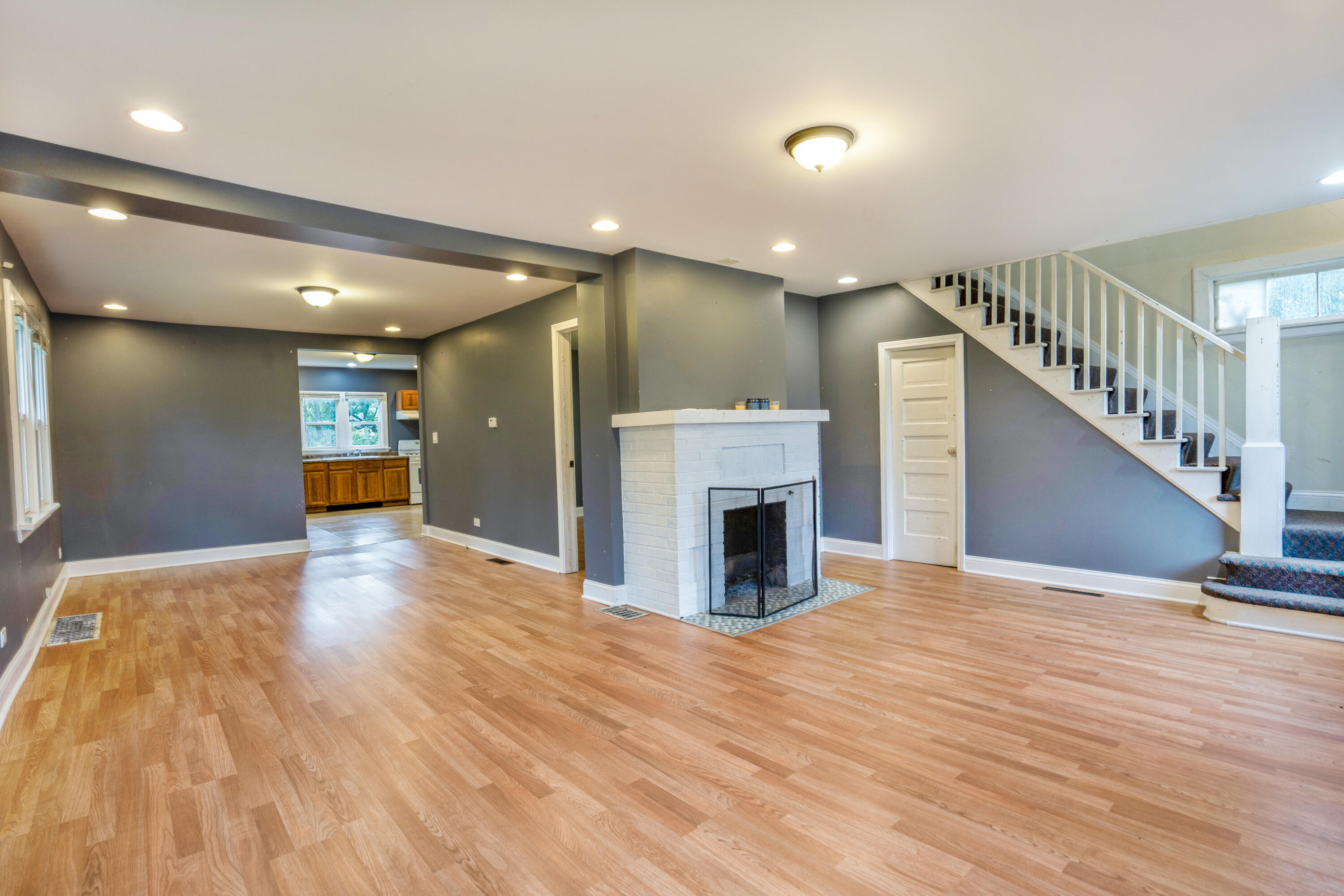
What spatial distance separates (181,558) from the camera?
6434 millimetres

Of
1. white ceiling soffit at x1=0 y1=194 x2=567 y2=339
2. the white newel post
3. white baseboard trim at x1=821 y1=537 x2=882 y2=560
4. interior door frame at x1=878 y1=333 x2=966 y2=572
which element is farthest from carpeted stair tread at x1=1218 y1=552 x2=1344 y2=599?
white ceiling soffit at x1=0 y1=194 x2=567 y2=339

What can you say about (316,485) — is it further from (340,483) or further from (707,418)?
(707,418)

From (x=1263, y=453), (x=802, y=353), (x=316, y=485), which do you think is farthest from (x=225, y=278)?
(x=1263, y=453)

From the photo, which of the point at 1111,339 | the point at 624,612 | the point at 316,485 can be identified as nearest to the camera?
the point at 624,612

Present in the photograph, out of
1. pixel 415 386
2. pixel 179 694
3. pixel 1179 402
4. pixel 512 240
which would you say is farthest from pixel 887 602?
pixel 415 386

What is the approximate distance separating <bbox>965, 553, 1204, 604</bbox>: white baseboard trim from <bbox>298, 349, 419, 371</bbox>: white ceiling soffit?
8.34m

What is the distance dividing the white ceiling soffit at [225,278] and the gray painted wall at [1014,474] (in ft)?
9.23

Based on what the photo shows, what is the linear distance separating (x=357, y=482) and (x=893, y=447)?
9.06 metres

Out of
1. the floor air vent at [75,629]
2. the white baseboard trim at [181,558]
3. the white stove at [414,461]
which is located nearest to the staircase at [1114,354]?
the floor air vent at [75,629]

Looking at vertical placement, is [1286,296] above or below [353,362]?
below

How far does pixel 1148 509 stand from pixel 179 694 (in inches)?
233

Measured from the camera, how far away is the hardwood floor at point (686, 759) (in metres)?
1.80

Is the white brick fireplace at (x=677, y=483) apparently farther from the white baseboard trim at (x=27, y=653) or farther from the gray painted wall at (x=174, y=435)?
the gray painted wall at (x=174, y=435)

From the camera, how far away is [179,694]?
313 cm
